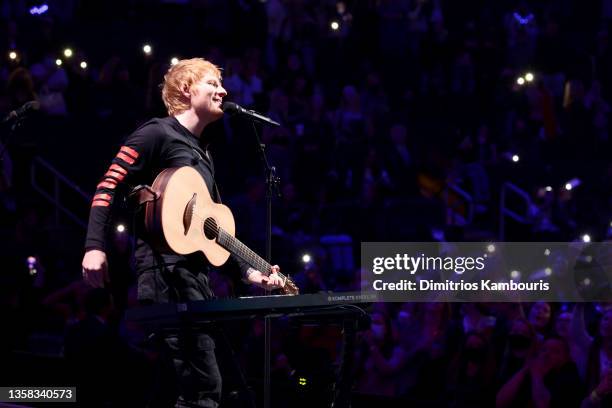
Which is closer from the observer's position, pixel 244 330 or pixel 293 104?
pixel 244 330

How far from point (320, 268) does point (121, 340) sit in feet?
9.15

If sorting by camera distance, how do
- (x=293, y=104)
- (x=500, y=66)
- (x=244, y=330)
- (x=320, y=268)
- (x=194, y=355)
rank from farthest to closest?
(x=500, y=66) → (x=293, y=104) → (x=320, y=268) → (x=244, y=330) → (x=194, y=355)

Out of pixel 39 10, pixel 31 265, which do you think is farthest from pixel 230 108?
pixel 39 10

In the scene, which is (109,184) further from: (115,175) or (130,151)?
(130,151)

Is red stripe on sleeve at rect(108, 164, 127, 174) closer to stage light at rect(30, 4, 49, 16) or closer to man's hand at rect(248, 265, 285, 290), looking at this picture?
man's hand at rect(248, 265, 285, 290)

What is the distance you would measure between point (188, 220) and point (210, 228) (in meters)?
0.16

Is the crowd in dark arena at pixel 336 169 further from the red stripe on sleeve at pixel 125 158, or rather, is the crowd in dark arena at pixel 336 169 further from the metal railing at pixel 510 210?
the red stripe on sleeve at pixel 125 158

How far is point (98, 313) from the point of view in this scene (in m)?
7.56

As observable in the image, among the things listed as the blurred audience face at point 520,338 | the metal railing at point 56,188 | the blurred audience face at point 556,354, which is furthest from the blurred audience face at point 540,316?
the metal railing at point 56,188

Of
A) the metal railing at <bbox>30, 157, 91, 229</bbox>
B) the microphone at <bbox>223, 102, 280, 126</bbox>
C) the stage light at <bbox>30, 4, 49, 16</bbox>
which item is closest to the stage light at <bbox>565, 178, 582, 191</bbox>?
the metal railing at <bbox>30, 157, 91, 229</bbox>

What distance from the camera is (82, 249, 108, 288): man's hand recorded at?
3.93 metres

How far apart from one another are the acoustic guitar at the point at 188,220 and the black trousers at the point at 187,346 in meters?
0.13

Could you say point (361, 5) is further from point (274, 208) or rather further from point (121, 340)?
point (121, 340)

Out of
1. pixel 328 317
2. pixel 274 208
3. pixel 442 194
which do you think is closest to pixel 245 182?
pixel 274 208
